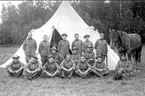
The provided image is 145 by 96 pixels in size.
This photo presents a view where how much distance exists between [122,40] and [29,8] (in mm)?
36975

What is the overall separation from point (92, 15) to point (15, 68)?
106ft

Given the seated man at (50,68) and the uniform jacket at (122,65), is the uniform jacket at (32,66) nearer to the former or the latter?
the seated man at (50,68)

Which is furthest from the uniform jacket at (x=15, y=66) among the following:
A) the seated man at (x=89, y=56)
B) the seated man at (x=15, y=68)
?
the seated man at (x=89, y=56)

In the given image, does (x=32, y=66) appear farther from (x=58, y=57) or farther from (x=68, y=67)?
(x=68, y=67)

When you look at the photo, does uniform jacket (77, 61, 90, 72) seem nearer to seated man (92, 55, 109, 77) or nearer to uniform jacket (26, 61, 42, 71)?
seated man (92, 55, 109, 77)

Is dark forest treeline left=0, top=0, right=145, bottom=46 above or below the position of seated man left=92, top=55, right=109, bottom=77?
above

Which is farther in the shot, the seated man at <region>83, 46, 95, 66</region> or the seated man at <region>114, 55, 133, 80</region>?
the seated man at <region>83, 46, 95, 66</region>

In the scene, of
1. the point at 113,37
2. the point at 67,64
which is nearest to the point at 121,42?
the point at 113,37

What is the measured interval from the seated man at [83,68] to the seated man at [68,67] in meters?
0.22

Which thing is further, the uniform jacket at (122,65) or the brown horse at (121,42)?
the brown horse at (121,42)

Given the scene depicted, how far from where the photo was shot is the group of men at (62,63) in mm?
7742

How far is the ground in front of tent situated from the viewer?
18.4 feet

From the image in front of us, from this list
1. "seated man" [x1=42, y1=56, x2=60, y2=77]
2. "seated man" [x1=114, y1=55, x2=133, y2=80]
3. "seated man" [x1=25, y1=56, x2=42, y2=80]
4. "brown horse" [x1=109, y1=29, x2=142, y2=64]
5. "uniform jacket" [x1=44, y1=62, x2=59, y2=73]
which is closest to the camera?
"seated man" [x1=114, y1=55, x2=133, y2=80]

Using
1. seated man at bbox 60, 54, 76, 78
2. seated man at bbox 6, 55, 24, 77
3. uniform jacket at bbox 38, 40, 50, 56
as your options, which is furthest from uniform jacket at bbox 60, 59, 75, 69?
seated man at bbox 6, 55, 24, 77
